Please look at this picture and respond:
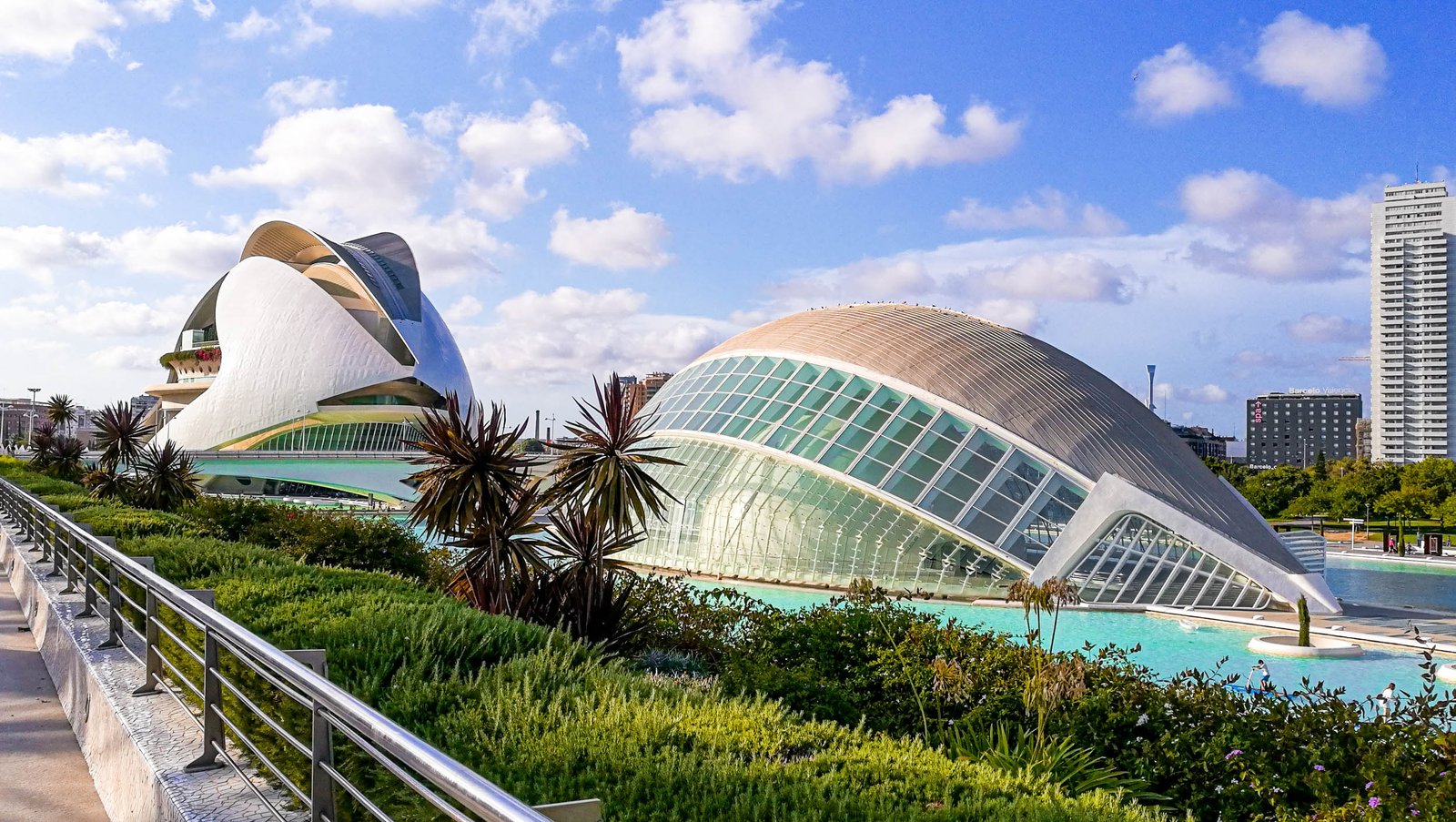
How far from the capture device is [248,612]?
6246 mm

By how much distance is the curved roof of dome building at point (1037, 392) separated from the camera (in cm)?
1950

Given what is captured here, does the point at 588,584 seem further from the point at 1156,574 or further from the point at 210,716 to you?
the point at 1156,574

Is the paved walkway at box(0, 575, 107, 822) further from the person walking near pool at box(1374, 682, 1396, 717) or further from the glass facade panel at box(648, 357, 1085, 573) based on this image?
the glass facade panel at box(648, 357, 1085, 573)

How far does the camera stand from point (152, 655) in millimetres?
6074

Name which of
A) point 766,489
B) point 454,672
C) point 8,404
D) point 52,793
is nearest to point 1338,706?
point 454,672

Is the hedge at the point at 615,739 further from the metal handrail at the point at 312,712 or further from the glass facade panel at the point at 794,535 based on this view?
the glass facade panel at the point at 794,535

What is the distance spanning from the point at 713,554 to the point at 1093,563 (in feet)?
25.4

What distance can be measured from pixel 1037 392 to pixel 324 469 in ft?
134

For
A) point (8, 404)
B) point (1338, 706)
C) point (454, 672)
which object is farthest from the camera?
point (8, 404)

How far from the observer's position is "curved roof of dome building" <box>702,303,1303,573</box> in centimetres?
1950

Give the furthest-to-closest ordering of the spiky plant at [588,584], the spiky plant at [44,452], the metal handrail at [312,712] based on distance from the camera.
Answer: the spiky plant at [44,452] < the spiky plant at [588,584] < the metal handrail at [312,712]

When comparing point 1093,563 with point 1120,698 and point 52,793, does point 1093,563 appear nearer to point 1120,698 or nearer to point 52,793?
point 1120,698

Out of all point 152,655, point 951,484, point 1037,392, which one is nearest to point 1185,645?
point 951,484

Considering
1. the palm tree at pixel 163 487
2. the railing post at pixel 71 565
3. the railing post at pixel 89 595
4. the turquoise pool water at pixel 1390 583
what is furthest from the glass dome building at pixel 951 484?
the railing post at pixel 89 595
